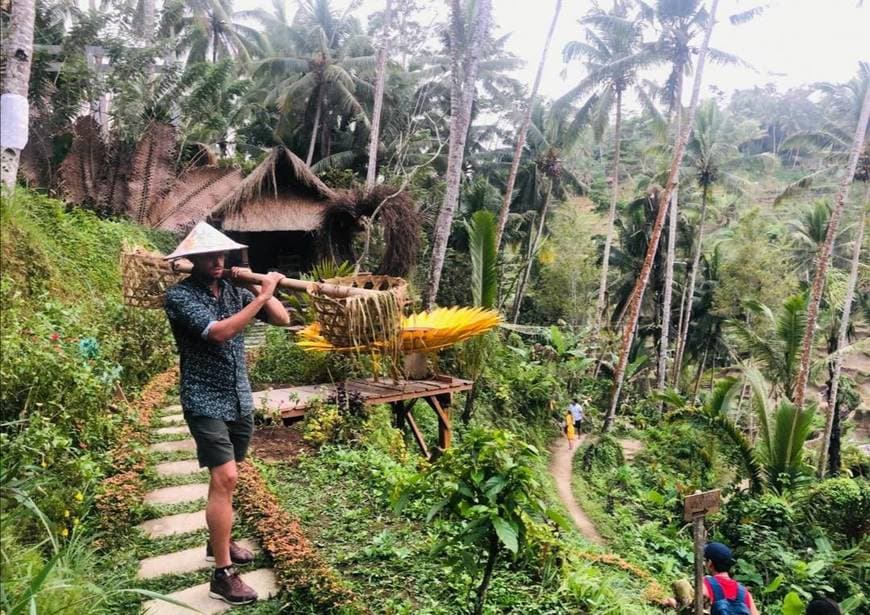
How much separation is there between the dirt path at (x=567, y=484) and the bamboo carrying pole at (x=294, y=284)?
6.87 metres

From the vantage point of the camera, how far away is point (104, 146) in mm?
11633

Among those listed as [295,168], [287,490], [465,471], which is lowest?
[287,490]

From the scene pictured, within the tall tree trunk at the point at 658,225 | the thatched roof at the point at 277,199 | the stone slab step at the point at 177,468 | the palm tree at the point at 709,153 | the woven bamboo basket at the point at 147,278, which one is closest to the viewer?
the woven bamboo basket at the point at 147,278

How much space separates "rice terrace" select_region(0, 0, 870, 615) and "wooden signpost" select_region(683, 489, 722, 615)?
0.03 m

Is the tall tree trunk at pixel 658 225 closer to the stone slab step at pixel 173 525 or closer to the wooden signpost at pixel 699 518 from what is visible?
the wooden signpost at pixel 699 518

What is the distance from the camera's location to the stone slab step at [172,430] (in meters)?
5.46

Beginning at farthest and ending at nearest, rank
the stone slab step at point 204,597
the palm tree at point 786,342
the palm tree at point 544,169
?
the palm tree at point 544,169 → the palm tree at point 786,342 → the stone slab step at point 204,597

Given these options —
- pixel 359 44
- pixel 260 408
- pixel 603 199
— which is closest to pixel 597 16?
pixel 359 44

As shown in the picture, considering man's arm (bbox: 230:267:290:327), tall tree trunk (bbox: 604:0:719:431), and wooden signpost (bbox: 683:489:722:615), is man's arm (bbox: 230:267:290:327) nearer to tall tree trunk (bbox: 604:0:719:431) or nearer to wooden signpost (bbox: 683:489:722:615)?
wooden signpost (bbox: 683:489:722:615)

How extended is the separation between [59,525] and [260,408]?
300 cm

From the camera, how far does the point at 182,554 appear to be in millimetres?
3531

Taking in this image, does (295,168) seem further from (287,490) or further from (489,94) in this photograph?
(489,94)

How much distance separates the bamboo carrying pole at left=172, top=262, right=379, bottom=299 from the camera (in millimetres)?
3111

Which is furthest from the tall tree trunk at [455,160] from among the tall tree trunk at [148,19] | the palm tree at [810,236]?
the palm tree at [810,236]
